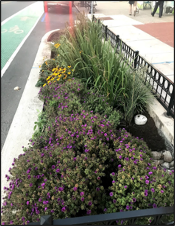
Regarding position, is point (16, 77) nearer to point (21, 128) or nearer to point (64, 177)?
point (21, 128)

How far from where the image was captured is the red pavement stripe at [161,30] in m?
7.06

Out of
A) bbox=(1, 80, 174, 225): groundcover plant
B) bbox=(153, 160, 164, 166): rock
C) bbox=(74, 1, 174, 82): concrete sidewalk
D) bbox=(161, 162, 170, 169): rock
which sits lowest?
bbox=(161, 162, 170, 169): rock

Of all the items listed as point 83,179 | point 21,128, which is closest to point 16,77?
point 21,128

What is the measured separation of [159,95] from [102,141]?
1677 mm

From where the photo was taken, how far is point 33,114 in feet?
11.7

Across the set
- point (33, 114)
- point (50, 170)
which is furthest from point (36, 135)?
point (50, 170)

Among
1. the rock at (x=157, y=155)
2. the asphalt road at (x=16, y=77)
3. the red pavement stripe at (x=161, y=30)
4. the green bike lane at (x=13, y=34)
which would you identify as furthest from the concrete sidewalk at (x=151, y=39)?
the green bike lane at (x=13, y=34)

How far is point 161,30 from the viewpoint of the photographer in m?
8.37

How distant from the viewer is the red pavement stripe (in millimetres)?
7059

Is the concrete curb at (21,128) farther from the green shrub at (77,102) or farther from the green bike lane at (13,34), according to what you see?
the green bike lane at (13,34)

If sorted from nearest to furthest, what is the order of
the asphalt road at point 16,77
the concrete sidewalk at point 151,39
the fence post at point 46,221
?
the fence post at point 46,221, the asphalt road at point 16,77, the concrete sidewalk at point 151,39

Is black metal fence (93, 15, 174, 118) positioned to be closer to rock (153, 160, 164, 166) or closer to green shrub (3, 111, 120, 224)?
rock (153, 160, 164, 166)

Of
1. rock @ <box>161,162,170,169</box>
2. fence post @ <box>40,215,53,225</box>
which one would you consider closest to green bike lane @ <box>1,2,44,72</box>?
rock @ <box>161,162,170,169</box>

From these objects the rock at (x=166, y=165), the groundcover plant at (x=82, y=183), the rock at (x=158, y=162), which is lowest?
the rock at (x=166, y=165)
